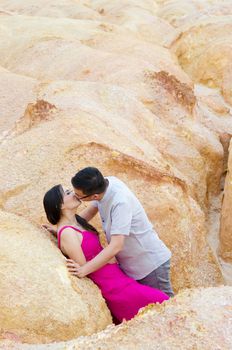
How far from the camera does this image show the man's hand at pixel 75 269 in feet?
13.5

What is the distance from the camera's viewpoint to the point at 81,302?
154 inches

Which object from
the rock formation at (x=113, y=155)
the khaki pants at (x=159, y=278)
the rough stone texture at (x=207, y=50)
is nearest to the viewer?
the rock formation at (x=113, y=155)

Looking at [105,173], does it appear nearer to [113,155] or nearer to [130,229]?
[113,155]

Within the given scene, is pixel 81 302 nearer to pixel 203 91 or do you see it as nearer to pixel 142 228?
pixel 142 228

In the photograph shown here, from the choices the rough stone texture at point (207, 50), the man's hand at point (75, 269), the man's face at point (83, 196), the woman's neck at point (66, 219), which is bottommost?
the rough stone texture at point (207, 50)

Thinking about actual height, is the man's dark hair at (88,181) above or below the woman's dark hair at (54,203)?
above

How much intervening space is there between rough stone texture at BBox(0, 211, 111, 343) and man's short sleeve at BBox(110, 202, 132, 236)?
1.46ft

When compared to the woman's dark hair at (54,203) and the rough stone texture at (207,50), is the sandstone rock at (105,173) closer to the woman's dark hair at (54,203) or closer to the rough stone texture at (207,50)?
the woman's dark hair at (54,203)

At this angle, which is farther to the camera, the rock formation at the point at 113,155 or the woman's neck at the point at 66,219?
the woman's neck at the point at 66,219

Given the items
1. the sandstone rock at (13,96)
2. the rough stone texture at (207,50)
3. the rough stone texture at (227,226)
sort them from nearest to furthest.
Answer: the rough stone texture at (227,226)
the sandstone rock at (13,96)
the rough stone texture at (207,50)

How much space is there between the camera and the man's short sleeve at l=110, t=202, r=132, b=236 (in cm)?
432

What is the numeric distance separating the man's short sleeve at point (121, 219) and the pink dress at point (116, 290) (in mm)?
236

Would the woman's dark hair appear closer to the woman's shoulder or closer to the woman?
the woman

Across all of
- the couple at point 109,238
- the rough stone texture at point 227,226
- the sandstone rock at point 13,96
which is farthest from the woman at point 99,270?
the sandstone rock at point 13,96
